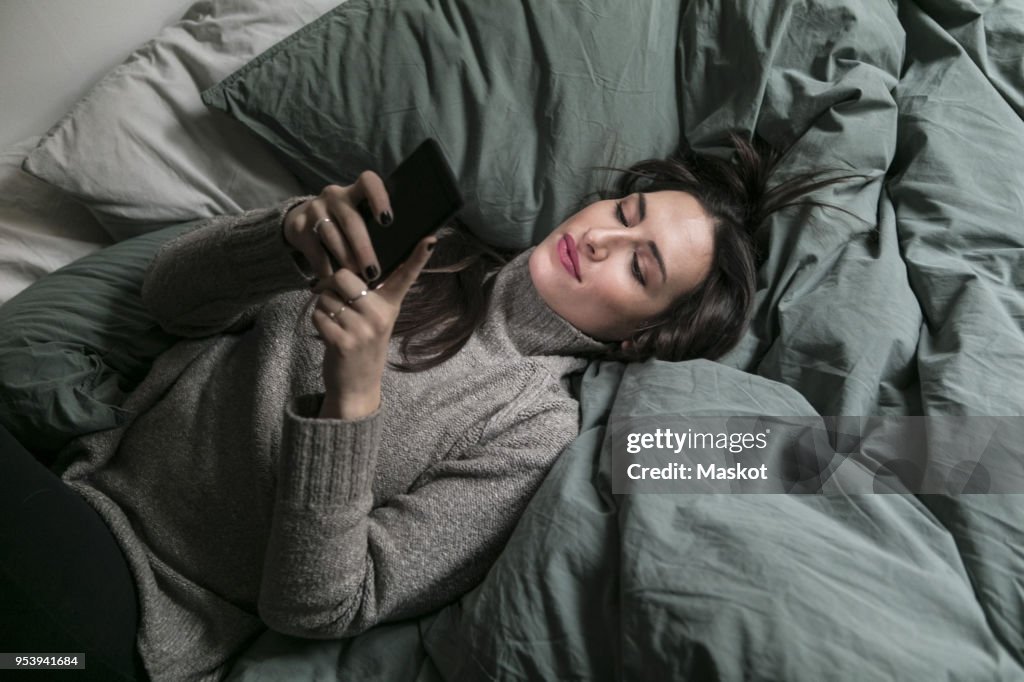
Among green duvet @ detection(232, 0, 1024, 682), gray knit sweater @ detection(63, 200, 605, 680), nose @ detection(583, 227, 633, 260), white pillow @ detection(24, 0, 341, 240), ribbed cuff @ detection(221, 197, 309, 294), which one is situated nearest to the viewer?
green duvet @ detection(232, 0, 1024, 682)

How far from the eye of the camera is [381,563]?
0.77m

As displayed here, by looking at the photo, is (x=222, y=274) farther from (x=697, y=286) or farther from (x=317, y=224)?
(x=697, y=286)

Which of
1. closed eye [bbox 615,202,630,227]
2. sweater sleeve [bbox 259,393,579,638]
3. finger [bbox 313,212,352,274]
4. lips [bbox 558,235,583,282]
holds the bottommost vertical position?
sweater sleeve [bbox 259,393,579,638]

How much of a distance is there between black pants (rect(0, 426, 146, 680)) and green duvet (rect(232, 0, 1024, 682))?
0.49ft

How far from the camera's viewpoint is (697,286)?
3.37ft

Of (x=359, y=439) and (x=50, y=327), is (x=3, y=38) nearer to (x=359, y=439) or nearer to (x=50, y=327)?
(x=50, y=327)

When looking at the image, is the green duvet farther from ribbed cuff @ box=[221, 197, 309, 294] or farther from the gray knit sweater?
ribbed cuff @ box=[221, 197, 309, 294]

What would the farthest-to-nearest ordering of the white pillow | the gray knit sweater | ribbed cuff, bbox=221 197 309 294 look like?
the white pillow, ribbed cuff, bbox=221 197 309 294, the gray knit sweater

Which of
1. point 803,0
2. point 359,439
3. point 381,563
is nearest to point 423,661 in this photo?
point 381,563

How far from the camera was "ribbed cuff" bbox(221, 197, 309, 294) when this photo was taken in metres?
0.81

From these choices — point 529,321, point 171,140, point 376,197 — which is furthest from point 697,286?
point 171,140

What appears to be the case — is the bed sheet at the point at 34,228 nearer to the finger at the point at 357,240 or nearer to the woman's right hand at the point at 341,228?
the woman's right hand at the point at 341,228

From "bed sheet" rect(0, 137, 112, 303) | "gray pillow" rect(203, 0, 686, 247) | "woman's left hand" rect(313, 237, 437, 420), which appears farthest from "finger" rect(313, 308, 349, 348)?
"bed sheet" rect(0, 137, 112, 303)

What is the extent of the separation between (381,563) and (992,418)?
66cm
